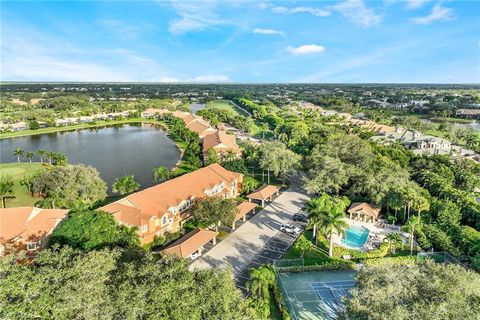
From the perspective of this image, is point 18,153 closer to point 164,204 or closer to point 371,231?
point 164,204

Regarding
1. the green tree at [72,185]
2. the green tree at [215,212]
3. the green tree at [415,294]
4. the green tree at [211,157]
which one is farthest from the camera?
the green tree at [211,157]

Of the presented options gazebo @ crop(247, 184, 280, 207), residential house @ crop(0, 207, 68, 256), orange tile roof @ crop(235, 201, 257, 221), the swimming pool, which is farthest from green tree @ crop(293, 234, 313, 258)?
residential house @ crop(0, 207, 68, 256)

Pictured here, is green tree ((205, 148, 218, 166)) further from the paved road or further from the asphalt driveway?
the paved road

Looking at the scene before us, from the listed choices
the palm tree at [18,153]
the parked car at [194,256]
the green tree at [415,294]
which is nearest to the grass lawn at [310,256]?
the parked car at [194,256]

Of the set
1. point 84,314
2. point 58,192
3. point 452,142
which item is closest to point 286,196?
point 58,192

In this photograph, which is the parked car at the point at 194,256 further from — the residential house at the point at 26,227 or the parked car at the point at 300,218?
the parked car at the point at 300,218

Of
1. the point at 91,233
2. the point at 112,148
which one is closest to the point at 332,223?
the point at 91,233
